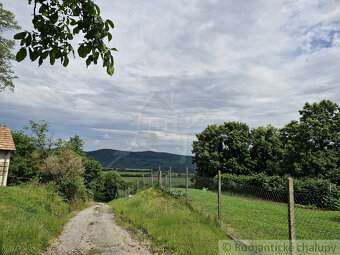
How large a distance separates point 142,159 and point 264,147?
90017mm

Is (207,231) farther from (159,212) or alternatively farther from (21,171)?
(21,171)

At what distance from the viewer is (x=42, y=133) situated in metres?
31.8

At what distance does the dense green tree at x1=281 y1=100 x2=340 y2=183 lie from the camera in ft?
77.8

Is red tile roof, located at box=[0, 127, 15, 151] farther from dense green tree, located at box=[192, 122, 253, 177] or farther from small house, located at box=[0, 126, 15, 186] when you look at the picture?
dense green tree, located at box=[192, 122, 253, 177]

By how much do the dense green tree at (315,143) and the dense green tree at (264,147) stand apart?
8.75 meters

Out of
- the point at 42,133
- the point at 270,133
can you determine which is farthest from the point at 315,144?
the point at 42,133

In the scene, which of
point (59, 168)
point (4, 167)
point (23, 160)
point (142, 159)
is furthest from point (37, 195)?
point (142, 159)

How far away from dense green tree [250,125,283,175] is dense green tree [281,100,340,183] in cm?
875

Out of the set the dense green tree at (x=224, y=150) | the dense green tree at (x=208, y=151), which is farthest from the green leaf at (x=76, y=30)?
the dense green tree at (x=208, y=151)

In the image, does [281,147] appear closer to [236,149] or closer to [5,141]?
[236,149]

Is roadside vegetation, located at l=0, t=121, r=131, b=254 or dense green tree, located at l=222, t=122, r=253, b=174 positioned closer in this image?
roadside vegetation, located at l=0, t=121, r=131, b=254

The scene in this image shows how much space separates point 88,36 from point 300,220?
10.1 m

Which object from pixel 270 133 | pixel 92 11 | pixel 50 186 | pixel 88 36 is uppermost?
pixel 270 133

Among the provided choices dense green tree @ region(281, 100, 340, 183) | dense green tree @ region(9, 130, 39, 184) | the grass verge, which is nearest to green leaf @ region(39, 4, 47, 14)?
the grass verge
